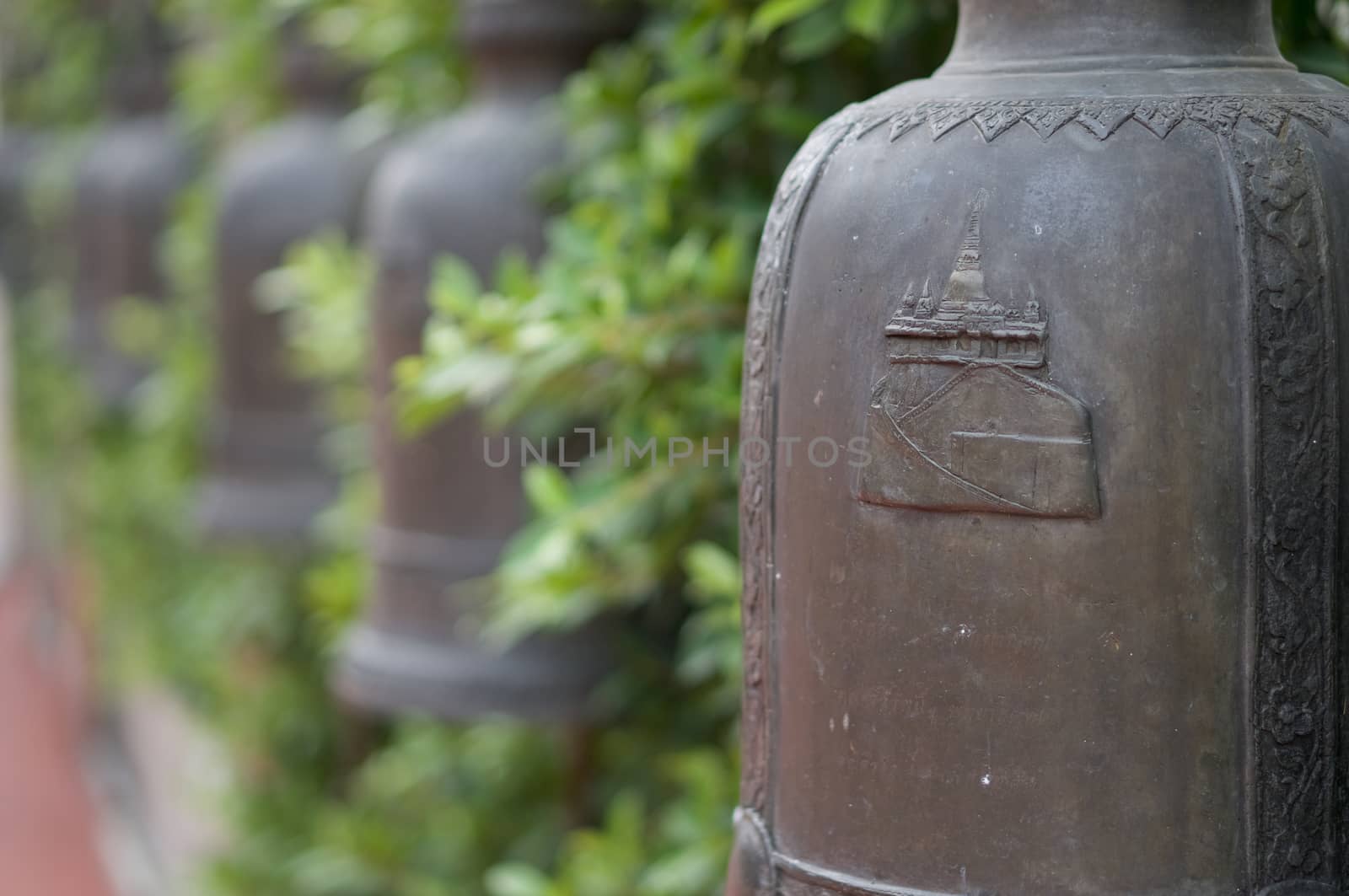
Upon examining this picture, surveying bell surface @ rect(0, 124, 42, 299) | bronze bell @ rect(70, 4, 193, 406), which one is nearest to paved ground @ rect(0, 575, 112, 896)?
bronze bell @ rect(70, 4, 193, 406)

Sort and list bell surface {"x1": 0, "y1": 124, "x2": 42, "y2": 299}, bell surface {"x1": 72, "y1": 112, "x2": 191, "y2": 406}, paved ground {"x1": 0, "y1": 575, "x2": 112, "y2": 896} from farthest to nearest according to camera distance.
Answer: bell surface {"x1": 0, "y1": 124, "x2": 42, "y2": 299} → paved ground {"x1": 0, "y1": 575, "x2": 112, "y2": 896} → bell surface {"x1": 72, "y1": 112, "x2": 191, "y2": 406}

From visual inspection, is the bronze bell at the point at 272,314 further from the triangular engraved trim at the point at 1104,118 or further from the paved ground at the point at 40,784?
the paved ground at the point at 40,784

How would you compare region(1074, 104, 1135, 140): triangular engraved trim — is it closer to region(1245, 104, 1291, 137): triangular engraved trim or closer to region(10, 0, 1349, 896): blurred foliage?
region(1245, 104, 1291, 137): triangular engraved trim

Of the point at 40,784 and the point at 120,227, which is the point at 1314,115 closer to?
the point at 120,227

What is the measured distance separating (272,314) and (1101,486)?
2.24 meters

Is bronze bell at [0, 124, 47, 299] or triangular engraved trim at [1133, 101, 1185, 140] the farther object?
bronze bell at [0, 124, 47, 299]

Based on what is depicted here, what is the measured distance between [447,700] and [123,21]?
356 cm

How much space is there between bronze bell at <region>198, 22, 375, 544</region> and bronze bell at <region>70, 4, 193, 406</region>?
45.5 inches

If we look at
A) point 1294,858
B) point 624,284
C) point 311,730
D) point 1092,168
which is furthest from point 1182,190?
point 311,730

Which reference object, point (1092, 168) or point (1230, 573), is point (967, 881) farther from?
point (1092, 168)

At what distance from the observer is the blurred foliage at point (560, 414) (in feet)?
5.43

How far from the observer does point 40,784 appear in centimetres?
609

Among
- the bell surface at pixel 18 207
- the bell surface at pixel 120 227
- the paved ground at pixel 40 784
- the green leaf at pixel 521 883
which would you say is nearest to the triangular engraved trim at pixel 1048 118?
the green leaf at pixel 521 883

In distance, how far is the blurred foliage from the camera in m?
1.65
